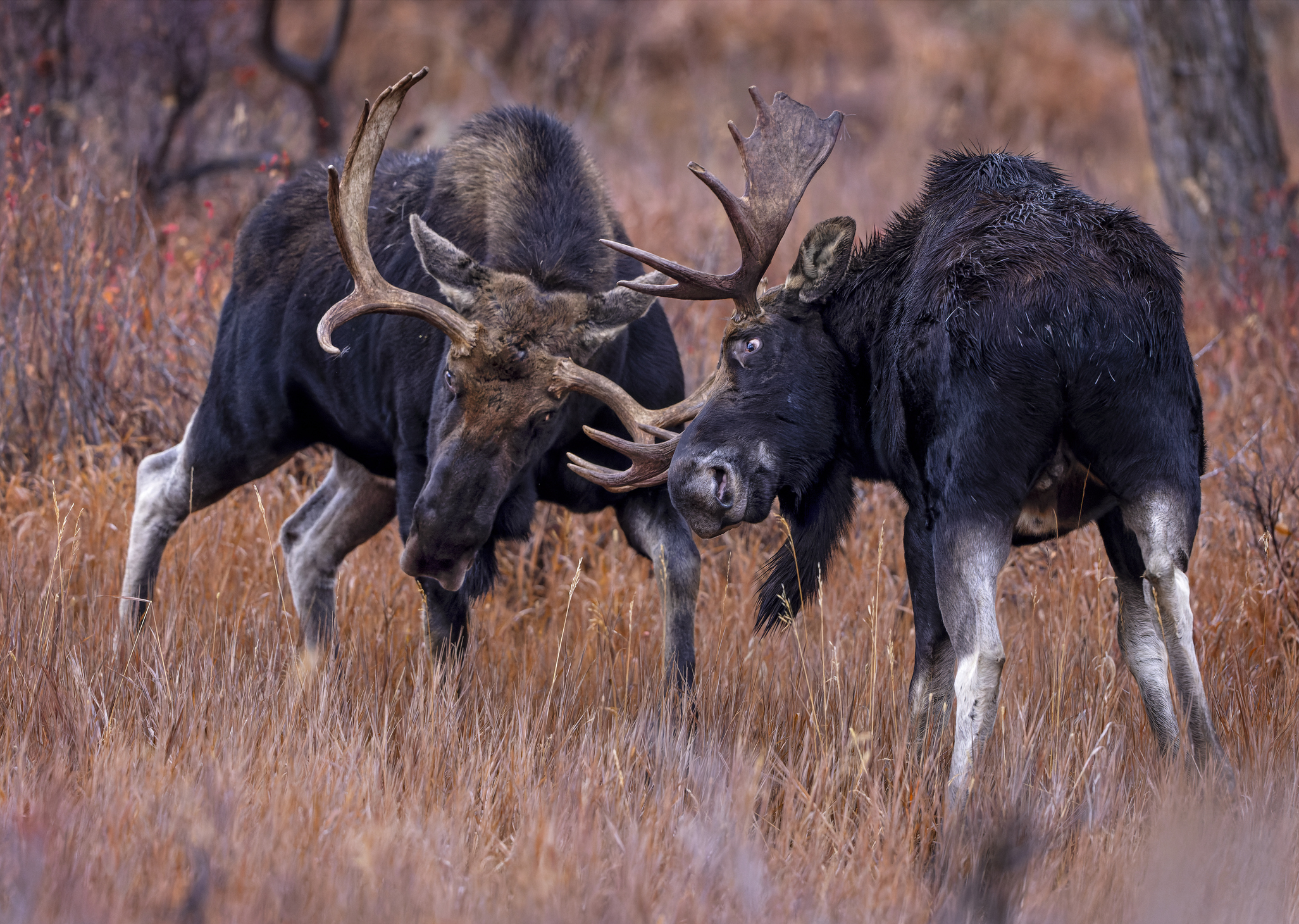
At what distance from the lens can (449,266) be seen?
4145 mm

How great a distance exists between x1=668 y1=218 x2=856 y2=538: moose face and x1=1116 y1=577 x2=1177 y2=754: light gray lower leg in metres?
Result: 0.96

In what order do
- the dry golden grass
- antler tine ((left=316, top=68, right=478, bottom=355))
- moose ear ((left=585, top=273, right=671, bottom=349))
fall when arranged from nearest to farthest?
the dry golden grass
antler tine ((left=316, top=68, right=478, bottom=355))
moose ear ((left=585, top=273, right=671, bottom=349))

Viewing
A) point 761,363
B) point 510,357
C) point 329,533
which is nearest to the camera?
point 761,363

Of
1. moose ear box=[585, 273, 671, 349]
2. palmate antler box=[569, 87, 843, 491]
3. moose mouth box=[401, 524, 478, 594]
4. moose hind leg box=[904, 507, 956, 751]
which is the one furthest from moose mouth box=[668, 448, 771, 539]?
moose mouth box=[401, 524, 478, 594]

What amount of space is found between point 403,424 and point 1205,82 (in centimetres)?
620

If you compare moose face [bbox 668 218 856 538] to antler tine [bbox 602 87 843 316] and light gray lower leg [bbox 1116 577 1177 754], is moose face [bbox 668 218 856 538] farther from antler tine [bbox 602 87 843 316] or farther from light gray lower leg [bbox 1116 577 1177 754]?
light gray lower leg [bbox 1116 577 1177 754]

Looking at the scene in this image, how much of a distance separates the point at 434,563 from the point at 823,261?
4.98ft

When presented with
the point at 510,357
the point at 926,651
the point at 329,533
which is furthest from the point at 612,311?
the point at 329,533

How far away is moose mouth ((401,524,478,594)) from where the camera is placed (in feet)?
13.1

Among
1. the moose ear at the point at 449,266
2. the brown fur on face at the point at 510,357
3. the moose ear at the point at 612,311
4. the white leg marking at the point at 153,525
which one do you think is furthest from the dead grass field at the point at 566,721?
the moose ear at the point at 449,266

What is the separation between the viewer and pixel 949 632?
10.8 feet

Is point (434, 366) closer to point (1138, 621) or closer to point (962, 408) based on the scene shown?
point (962, 408)

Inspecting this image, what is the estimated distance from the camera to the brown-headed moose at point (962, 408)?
125 inches

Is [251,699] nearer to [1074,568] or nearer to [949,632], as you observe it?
[949,632]
